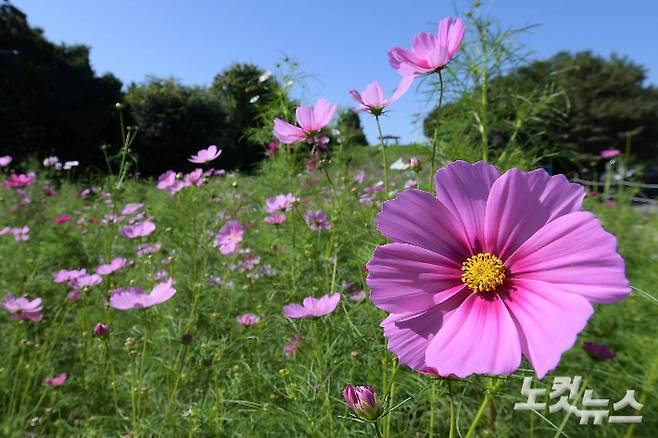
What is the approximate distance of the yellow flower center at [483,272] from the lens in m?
0.41

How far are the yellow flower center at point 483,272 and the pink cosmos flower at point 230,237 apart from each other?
1.36 meters

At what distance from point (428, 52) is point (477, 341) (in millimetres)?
424

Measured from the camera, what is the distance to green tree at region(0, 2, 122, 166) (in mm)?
10125

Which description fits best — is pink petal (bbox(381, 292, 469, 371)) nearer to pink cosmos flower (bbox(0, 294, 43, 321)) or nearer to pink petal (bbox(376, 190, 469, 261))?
pink petal (bbox(376, 190, 469, 261))

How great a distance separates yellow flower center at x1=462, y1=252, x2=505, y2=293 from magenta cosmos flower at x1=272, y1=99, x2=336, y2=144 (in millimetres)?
426

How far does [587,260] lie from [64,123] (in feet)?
43.1

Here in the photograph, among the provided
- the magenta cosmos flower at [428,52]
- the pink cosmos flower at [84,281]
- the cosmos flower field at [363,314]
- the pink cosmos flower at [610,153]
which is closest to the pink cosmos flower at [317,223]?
the cosmos flower field at [363,314]

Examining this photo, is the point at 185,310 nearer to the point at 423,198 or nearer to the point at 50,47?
the point at 423,198

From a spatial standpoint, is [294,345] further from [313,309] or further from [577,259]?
[577,259]

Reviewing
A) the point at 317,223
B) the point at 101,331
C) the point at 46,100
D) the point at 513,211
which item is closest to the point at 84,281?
the point at 101,331

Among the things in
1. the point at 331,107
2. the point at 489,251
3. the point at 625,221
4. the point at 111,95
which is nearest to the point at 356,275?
the point at 331,107

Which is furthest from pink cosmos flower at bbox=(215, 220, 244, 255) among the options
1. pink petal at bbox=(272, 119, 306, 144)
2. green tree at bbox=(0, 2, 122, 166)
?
green tree at bbox=(0, 2, 122, 166)

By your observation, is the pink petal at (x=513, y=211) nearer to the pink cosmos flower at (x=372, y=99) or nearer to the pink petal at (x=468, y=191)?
the pink petal at (x=468, y=191)

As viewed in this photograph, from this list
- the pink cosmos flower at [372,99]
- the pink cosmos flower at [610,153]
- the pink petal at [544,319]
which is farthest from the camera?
the pink cosmos flower at [610,153]
